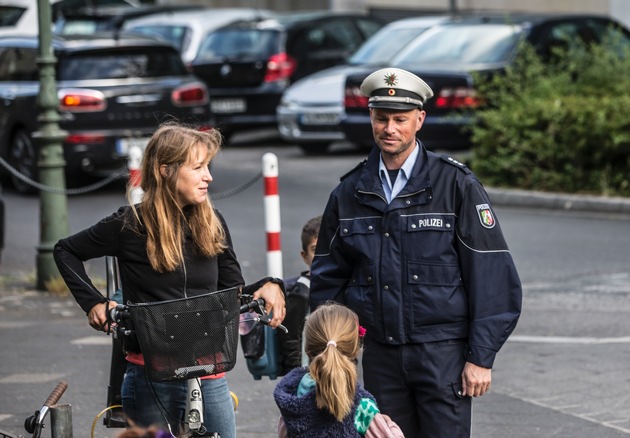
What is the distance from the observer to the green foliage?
1388 cm

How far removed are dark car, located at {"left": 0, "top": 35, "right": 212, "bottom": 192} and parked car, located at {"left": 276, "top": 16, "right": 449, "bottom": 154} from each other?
7.28ft

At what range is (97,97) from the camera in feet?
48.6

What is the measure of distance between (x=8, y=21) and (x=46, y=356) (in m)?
15.1

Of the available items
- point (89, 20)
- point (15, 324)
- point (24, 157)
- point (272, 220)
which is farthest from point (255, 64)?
point (272, 220)

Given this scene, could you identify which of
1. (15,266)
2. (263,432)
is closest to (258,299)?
(263,432)

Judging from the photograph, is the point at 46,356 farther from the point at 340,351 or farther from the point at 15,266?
the point at 340,351

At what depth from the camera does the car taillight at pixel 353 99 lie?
53.8 feet

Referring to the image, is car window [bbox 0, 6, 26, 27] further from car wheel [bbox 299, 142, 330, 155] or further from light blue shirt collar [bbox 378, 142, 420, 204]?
light blue shirt collar [bbox 378, 142, 420, 204]

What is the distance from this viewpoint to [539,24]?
662 inches

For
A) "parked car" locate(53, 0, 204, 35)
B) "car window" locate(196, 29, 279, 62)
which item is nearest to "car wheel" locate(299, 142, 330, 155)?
"car window" locate(196, 29, 279, 62)

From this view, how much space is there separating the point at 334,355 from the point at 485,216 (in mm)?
752

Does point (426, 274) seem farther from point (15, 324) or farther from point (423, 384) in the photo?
Answer: point (15, 324)

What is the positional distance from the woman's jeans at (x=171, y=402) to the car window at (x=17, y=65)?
1138cm

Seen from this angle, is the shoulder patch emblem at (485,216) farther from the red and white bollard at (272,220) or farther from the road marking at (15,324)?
the road marking at (15,324)
